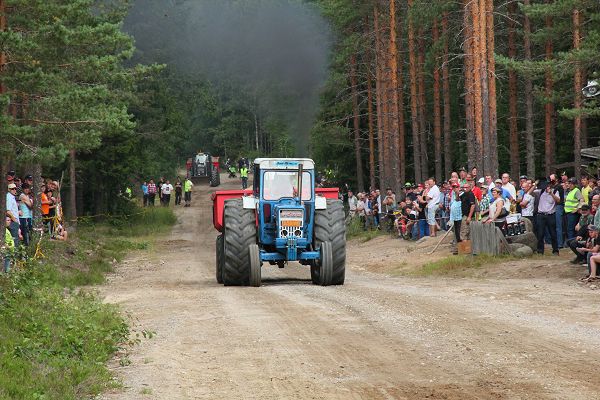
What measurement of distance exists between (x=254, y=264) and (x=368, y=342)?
837 centimetres

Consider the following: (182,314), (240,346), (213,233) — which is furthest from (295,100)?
(240,346)

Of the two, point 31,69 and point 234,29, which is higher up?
point 234,29

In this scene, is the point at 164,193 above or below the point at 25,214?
above

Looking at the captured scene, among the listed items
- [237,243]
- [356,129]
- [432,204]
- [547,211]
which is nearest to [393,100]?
[356,129]

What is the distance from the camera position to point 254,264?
20.2 meters

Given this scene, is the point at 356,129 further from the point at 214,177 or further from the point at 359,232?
the point at 214,177

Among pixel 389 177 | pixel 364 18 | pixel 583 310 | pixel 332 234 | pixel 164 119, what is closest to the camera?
pixel 583 310

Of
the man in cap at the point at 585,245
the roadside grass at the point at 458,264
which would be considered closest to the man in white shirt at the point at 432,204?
the roadside grass at the point at 458,264

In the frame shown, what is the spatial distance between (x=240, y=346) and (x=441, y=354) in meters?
→ 2.50

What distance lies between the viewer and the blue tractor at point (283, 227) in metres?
20.3

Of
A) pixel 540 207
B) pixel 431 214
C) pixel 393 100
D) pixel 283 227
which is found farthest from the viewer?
pixel 393 100

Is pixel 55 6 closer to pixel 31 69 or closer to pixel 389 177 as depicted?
pixel 31 69

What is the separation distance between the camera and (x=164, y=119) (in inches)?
2036

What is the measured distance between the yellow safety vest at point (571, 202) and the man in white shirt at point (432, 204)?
305 inches
